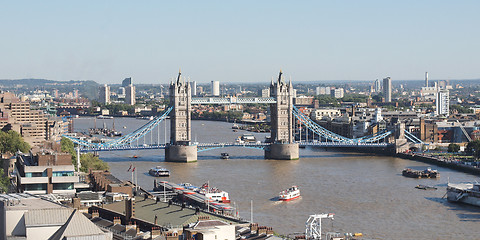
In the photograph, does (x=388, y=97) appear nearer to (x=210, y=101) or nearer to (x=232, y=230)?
(x=210, y=101)

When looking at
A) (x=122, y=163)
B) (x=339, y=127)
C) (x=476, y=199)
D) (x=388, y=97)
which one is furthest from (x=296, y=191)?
(x=388, y=97)

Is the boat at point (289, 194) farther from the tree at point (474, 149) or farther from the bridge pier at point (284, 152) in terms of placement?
the bridge pier at point (284, 152)

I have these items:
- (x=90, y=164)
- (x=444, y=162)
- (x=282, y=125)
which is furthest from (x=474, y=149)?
(x=90, y=164)

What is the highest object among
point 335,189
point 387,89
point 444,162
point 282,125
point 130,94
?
point 387,89

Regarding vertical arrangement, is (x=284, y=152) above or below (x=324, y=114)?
below

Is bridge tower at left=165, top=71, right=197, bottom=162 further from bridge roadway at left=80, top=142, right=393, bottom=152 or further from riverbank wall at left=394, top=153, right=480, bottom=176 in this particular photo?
riverbank wall at left=394, top=153, right=480, bottom=176

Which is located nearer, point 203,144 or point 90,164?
point 90,164

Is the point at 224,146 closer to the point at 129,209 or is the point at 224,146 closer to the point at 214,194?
the point at 214,194
